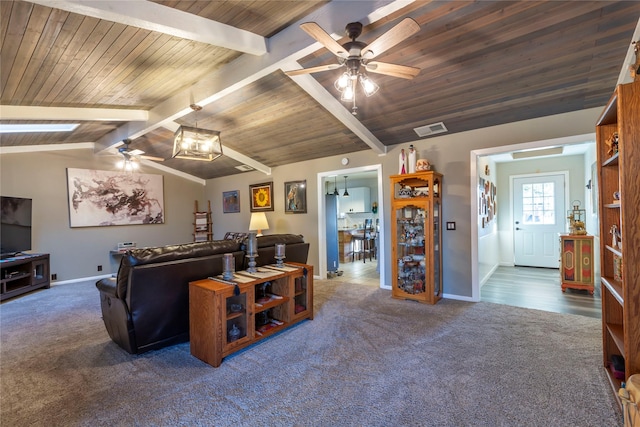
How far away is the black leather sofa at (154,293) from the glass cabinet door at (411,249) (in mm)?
2529

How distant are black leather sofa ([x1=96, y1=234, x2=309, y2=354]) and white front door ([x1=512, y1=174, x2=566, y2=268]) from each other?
6597 mm

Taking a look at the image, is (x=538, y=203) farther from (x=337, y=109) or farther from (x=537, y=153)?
(x=337, y=109)

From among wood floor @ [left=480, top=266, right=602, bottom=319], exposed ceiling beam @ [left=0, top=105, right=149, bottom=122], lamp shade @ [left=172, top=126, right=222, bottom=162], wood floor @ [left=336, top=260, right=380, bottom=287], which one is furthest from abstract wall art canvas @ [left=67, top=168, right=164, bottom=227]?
wood floor @ [left=480, top=266, right=602, bottom=319]

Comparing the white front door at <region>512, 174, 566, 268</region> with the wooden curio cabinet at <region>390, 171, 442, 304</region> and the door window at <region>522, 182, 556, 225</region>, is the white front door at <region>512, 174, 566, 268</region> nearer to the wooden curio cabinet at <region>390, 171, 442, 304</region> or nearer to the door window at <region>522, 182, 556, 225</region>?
the door window at <region>522, 182, 556, 225</region>

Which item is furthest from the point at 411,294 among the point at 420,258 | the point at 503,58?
the point at 503,58

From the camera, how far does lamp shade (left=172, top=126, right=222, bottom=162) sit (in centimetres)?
354

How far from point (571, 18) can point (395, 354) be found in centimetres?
300

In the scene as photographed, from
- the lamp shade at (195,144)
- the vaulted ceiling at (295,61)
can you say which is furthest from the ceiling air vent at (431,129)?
the lamp shade at (195,144)

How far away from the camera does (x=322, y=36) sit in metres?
1.88

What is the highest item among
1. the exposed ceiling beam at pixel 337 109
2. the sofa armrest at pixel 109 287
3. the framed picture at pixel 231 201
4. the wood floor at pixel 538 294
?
the exposed ceiling beam at pixel 337 109

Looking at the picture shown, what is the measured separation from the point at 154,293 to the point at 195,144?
6.28 feet

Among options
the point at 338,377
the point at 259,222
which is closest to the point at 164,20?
the point at 338,377

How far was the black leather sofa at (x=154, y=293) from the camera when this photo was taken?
242cm

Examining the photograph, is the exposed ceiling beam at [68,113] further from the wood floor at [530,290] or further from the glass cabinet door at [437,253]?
the glass cabinet door at [437,253]
